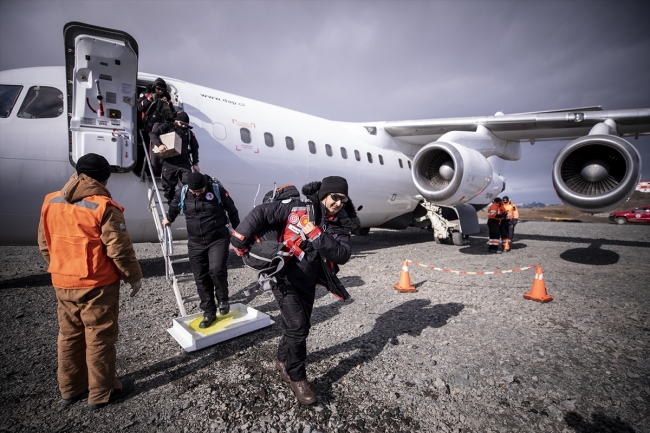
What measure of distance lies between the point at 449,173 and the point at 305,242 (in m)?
6.24

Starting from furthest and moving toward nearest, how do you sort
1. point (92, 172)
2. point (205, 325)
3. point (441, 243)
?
point (441, 243) < point (205, 325) < point (92, 172)

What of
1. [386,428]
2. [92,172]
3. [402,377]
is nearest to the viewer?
[386,428]

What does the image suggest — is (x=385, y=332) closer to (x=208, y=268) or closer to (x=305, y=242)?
(x=305, y=242)

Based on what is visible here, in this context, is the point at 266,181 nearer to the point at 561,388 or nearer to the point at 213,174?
the point at 213,174

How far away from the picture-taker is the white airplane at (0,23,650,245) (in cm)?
484

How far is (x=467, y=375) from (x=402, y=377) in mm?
624

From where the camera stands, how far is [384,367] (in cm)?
316

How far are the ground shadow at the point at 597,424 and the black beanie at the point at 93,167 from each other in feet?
13.4

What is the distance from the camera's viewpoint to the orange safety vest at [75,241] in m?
2.37

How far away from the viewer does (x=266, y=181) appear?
23.0 ft

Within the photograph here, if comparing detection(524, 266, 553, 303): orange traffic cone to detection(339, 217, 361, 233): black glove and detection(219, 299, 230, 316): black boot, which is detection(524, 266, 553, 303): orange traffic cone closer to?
detection(339, 217, 361, 233): black glove

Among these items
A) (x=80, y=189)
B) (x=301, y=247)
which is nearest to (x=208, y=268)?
(x=80, y=189)

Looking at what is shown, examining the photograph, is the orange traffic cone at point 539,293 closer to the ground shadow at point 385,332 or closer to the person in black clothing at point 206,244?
the ground shadow at point 385,332

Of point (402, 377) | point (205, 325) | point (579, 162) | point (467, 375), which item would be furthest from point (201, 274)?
point (579, 162)
